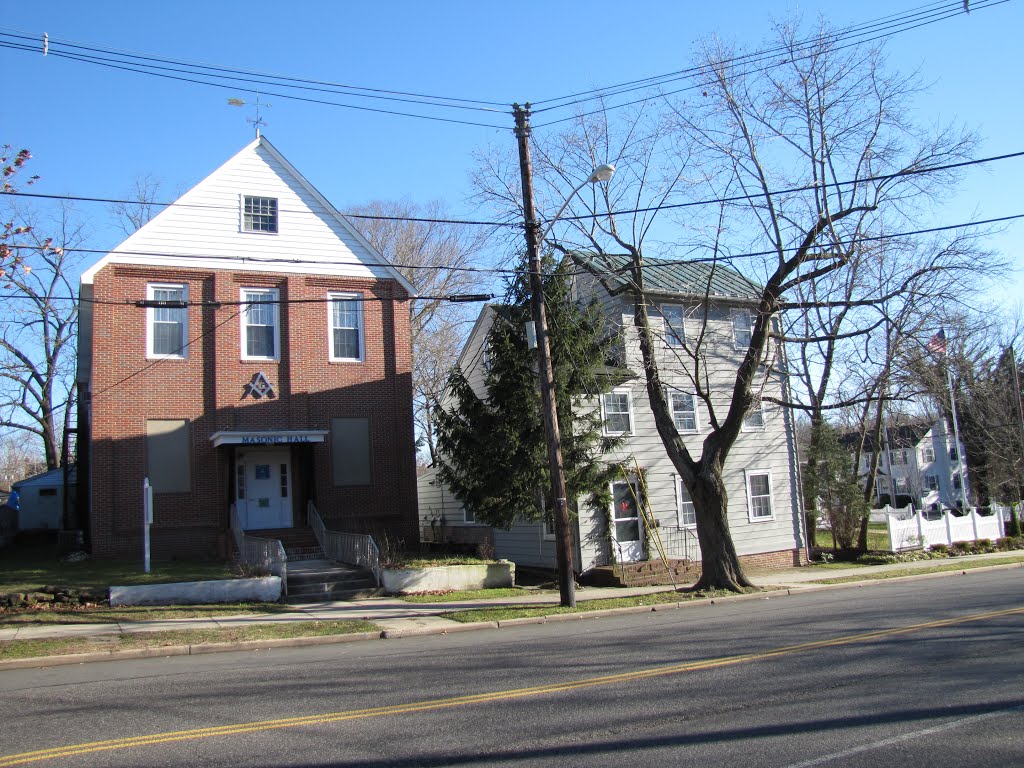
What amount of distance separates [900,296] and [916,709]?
38.6 feet

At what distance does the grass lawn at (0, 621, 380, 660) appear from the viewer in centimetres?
1159

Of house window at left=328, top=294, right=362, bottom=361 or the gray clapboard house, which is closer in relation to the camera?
the gray clapboard house

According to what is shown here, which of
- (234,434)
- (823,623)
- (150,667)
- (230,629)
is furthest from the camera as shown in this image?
(234,434)

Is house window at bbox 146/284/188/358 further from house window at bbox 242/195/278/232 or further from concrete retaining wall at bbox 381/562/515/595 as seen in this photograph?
concrete retaining wall at bbox 381/562/515/595

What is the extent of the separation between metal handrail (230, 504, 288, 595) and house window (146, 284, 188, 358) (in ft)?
19.9

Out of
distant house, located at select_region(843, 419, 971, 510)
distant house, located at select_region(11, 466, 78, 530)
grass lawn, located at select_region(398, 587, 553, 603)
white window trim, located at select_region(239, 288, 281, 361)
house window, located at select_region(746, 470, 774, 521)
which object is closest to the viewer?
grass lawn, located at select_region(398, 587, 553, 603)

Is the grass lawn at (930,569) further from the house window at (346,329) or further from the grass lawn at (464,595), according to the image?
the house window at (346,329)

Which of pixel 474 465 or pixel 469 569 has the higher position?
pixel 474 465

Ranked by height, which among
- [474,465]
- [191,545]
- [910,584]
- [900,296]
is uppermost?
[900,296]

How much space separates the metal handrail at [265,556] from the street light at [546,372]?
240 inches

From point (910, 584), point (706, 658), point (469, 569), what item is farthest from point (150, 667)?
point (910, 584)

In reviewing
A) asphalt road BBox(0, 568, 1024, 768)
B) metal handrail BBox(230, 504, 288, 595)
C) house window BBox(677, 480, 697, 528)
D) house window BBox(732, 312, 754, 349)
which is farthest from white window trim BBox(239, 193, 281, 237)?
asphalt road BBox(0, 568, 1024, 768)

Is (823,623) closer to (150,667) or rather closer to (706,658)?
(706,658)

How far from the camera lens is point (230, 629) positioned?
13.5 metres
